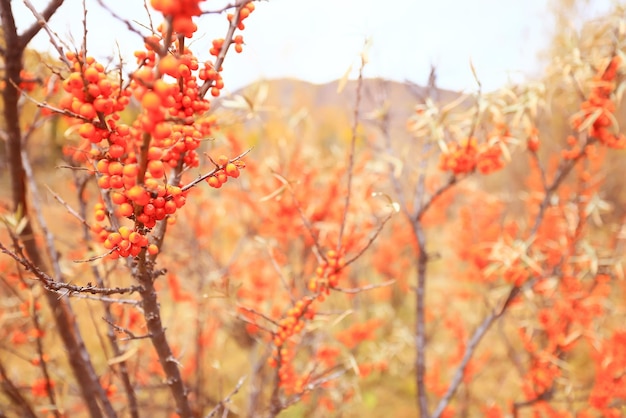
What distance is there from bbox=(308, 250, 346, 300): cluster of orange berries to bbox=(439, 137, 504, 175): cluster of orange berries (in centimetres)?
94

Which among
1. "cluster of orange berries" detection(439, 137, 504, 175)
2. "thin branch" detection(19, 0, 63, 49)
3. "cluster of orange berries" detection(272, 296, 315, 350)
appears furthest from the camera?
"cluster of orange berries" detection(439, 137, 504, 175)

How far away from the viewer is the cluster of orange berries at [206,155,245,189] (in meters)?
1.02

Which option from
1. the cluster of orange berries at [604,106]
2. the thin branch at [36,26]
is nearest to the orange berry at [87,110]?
the thin branch at [36,26]

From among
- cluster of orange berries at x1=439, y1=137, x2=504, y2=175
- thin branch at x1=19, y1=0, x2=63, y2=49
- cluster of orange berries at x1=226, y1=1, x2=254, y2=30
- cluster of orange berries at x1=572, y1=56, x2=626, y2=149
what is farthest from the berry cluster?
cluster of orange berries at x1=572, y1=56, x2=626, y2=149

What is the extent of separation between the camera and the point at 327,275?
1631 mm

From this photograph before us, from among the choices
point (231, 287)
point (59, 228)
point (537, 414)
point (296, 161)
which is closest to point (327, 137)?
point (59, 228)

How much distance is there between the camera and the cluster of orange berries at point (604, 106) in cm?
220

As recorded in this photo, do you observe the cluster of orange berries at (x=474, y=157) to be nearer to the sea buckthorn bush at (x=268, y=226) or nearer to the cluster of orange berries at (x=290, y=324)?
the sea buckthorn bush at (x=268, y=226)

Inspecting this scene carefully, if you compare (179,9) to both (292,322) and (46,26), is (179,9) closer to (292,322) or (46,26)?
(46,26)

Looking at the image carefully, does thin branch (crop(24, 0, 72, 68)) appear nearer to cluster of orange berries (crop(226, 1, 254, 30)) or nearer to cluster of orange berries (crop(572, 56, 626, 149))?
cluster of orange berries (crop(226, 1, 254, 30))

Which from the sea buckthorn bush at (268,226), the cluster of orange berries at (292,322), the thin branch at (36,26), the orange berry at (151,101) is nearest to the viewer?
the orange berry at (151,101)

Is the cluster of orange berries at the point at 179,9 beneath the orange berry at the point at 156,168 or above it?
above

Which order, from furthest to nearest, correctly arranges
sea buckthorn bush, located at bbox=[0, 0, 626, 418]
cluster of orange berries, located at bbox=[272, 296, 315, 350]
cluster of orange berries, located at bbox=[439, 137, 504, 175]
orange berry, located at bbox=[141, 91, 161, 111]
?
cluster of orange berries, located at bbox=[439, 137, 504, 175]
cluster of orange berries, located at bbox=[272, 296, 315, 350]
sea buckthorn bush, located at bbox=[0, 0, 626, 418]
orange berry, located at bbox=[141, 91, 161, 111]

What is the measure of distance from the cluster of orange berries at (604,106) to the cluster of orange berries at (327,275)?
69.7 inches
